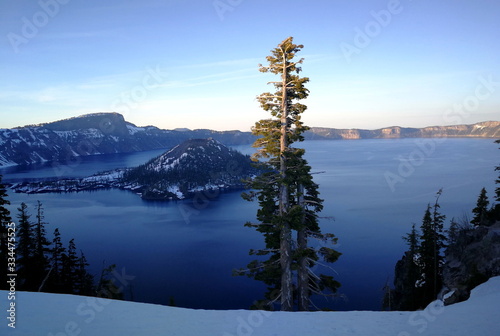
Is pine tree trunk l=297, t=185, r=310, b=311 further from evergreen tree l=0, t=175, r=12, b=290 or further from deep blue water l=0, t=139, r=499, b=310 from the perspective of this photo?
evergreen tree l=0, t=175, r=12, b=290

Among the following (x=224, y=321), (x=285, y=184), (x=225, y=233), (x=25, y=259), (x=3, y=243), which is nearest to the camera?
(x=224, y=321)

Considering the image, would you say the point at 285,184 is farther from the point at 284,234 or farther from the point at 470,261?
the point at 470,261

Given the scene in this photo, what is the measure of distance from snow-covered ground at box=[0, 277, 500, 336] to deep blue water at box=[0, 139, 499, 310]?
8075 mm

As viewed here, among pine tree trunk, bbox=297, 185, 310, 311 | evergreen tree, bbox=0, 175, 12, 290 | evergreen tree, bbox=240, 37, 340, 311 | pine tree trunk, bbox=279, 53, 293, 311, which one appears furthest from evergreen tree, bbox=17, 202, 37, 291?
pine tree trunk, bbox=297, 185, 310, 311

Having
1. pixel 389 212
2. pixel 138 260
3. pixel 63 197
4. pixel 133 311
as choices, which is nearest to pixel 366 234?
pixel 389 212

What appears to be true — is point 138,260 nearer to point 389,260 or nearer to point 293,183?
point 389,260

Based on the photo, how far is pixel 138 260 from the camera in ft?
212

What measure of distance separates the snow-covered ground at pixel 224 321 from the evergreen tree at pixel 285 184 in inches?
147

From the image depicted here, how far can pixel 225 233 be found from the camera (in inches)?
3297

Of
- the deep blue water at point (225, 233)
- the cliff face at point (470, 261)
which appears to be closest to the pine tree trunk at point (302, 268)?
the deep blue water at point (225, 233)

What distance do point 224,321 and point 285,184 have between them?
591 cm

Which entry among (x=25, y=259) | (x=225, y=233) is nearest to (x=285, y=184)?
(x=25, y=259)

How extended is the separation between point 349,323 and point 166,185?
177m

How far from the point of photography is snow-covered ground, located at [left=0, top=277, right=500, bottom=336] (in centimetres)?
826
